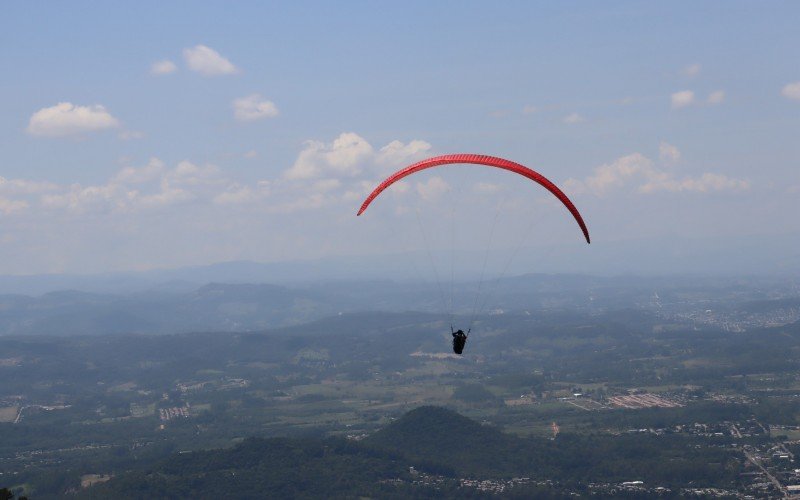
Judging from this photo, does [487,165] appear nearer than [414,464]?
Result: Yes

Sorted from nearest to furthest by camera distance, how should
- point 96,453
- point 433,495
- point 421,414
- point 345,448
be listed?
point 433,495 < point 345,448 < point 421,414 < point 96,453

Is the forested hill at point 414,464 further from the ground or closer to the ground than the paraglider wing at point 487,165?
closer to the ground

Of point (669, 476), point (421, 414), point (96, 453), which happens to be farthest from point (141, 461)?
point (669, 476)

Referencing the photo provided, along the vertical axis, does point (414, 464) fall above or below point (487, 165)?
below

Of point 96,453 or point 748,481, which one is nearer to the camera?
point 748,481

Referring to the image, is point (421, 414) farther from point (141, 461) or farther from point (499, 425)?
point (141, 461)

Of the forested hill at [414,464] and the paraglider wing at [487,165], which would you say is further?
the forested hill at [414,464]

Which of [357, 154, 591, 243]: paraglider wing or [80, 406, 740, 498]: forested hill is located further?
[80, 406, 740, 498]: forested hill

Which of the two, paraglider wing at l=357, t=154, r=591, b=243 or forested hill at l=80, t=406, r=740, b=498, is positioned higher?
paraglider wing at l=357, t=154, r=591, b=243
